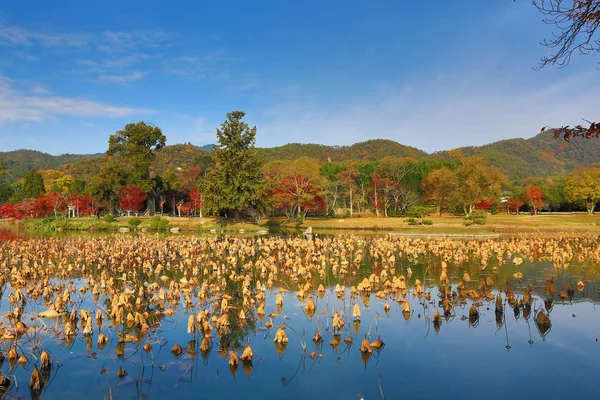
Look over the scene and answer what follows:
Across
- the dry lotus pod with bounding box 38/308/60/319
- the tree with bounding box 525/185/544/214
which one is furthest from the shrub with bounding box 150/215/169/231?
the tree with bounding box 525/185/544/214

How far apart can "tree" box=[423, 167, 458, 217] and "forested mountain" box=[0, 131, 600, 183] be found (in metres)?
45.0

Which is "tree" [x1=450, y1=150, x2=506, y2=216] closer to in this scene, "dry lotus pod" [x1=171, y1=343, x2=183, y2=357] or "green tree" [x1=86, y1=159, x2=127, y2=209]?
"green tree" [x1=86, y1=159, x2=127, y2=209]

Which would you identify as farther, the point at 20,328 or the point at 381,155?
the point at 381,155

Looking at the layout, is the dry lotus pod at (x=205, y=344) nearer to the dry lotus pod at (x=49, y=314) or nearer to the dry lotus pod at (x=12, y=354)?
the dry lotus pod at (x=12, y=354)

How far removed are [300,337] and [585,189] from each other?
6300cm

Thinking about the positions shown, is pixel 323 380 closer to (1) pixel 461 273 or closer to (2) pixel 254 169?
(1) pixel 461 273

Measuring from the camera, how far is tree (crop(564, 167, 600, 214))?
60.7 meters

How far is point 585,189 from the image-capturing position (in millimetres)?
60844

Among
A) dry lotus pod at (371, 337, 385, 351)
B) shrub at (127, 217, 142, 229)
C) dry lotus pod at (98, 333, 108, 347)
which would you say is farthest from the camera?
shrub at (127, 217, 142, 229)

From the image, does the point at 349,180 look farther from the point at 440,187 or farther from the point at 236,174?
the point at 236,174

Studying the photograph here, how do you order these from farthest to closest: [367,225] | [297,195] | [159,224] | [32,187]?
[32,187] < [297,195] < [367,225] < [159,224]

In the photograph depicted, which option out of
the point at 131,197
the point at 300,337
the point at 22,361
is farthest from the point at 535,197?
the point at 22,361

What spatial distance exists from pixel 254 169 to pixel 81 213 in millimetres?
32538

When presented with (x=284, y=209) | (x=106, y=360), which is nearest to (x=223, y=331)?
(x=106, y=360)
